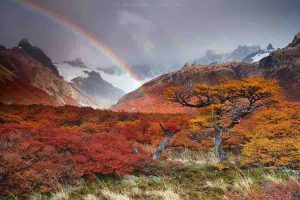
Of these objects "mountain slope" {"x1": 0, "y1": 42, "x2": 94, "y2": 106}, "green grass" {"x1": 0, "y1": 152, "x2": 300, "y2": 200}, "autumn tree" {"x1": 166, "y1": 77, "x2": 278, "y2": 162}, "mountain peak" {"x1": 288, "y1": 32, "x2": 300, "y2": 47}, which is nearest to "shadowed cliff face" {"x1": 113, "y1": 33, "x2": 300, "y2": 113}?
"mountain peak" {"x1": 288, "y1": 32, "x2": 300, "y2": 47}

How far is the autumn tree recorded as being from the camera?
16.8 metres

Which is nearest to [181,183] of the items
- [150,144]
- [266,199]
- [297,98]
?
[266,199]

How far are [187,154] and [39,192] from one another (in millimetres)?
14682

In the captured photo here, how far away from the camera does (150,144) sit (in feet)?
83.3

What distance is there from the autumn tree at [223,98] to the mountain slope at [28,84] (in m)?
107

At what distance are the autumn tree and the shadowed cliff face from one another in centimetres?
8757

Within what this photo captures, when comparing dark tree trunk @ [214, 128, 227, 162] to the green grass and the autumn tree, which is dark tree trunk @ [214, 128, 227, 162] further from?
the green grass

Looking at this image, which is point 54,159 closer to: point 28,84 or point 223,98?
point 223,98

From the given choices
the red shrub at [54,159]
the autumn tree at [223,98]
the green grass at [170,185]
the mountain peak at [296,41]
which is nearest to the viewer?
the green grass at [170,185]

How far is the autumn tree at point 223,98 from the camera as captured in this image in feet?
55.2

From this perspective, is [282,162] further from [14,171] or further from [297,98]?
[297,98]

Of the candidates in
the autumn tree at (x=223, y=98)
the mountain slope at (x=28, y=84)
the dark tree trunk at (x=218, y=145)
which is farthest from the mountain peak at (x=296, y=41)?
the dark tree trunk at (x=218, y=145)

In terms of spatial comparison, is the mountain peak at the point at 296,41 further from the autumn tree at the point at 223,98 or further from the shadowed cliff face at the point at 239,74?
the autumn tree at the point at 223,98

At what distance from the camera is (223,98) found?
17969mm
